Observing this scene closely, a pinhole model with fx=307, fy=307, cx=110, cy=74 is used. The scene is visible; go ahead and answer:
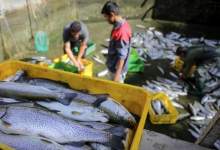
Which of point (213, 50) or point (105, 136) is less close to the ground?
point (105, 136)

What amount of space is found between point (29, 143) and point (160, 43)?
30.2 ft

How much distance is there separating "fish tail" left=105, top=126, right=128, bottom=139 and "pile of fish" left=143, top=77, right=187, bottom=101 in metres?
4.89

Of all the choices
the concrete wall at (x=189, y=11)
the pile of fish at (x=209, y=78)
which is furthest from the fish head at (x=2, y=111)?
the concrete wall at (x=189, y=11)

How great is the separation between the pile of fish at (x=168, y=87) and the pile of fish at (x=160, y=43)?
6.05 feet

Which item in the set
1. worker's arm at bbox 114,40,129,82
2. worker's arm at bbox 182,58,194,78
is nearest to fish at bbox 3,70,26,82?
worker's arm at bbox 114,40,129,82

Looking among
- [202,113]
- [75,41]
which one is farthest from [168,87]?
[75,41]

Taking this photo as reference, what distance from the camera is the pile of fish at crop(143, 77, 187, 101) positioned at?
25.7 ft

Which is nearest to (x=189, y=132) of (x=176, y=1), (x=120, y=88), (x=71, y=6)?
(x=120, y=88)

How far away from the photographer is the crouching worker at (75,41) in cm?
681

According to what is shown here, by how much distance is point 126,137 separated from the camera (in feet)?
9.50

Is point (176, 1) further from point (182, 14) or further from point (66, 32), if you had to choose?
point (66, 32)

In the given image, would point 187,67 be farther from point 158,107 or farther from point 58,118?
point 58,118

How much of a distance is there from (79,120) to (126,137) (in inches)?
20.8

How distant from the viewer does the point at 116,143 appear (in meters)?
2.84
